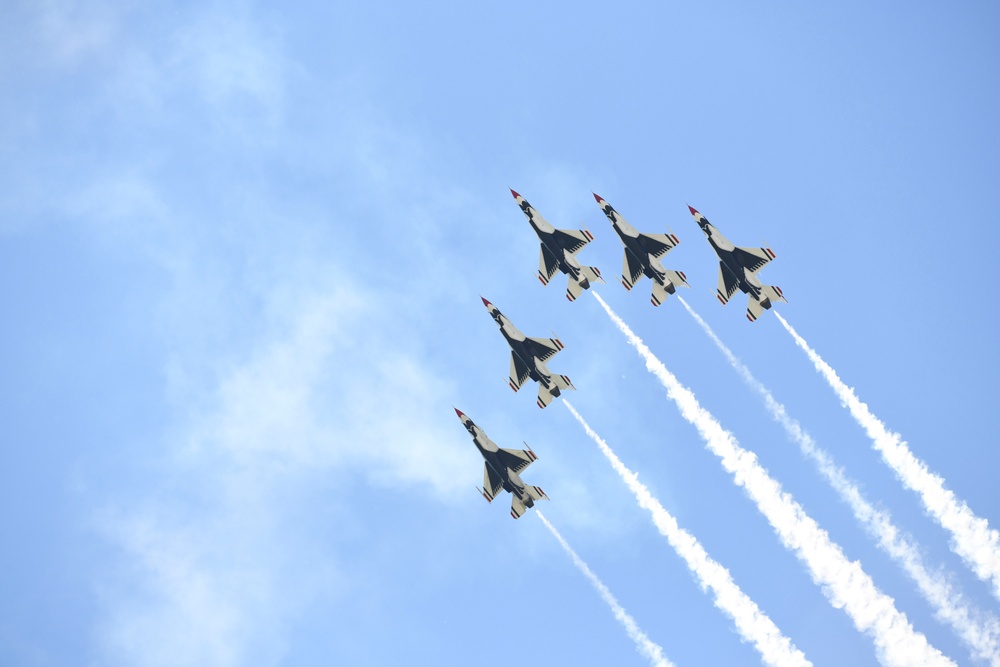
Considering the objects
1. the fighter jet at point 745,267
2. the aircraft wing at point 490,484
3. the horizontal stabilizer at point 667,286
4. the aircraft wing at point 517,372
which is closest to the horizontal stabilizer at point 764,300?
the fighter jet at point 745,267

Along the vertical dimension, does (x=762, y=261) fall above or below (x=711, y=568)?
above

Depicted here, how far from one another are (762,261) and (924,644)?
121 ft

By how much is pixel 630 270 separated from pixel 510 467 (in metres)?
22.8

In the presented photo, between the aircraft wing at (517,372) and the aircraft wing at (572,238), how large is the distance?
1169 cm

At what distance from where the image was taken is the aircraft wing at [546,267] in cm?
12512

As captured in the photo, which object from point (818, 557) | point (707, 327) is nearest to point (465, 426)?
point (707, 327)

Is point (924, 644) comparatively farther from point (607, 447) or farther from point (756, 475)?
point (607, 447)

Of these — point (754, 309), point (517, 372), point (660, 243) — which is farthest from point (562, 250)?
point (754, 309)

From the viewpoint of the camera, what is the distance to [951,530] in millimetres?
111188

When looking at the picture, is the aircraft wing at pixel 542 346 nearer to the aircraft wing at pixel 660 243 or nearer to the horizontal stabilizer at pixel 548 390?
the horizontal stabilizer at pixel 548 390

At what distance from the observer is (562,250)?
124m

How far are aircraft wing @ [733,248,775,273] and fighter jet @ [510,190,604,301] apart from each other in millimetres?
13380

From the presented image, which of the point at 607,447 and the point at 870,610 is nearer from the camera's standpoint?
the point at 870,610

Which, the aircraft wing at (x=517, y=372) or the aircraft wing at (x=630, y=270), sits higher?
the aircraft wing at (x=630, y=270)
